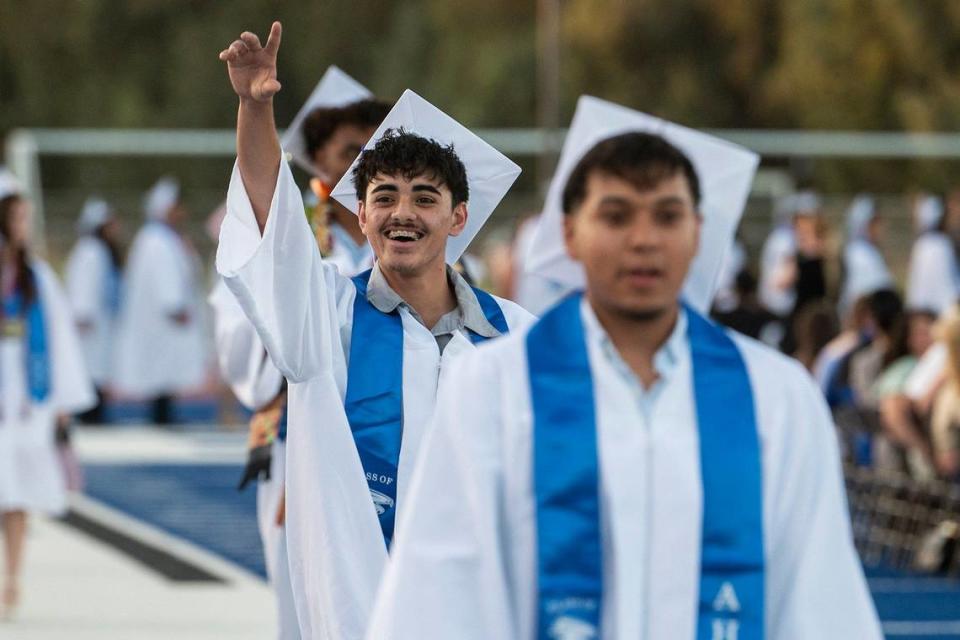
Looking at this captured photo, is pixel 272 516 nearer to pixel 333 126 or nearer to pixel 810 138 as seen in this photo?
pixel 333 126

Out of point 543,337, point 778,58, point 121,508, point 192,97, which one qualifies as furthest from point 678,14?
point 543,337

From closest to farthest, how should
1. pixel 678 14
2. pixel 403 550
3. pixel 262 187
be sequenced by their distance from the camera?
pixel 403 550
pixel 262 187
pixel 678 14

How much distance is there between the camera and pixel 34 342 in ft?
36.9

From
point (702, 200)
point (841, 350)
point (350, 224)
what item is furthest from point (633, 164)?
A: point (841, 350)

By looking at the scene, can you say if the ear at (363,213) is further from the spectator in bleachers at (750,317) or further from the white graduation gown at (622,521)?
the spectator in bleachers at (750,317)

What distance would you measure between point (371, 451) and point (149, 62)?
1697 inches

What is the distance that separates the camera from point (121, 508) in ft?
51.0

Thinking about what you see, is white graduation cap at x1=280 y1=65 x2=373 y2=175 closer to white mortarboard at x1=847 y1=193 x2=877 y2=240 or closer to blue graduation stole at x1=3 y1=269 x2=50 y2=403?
blue graduation stole at x1=3 y1=269 x2=50 y2=403

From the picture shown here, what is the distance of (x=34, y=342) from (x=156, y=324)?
1162cm

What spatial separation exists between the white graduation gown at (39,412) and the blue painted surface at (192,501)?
1.41 m

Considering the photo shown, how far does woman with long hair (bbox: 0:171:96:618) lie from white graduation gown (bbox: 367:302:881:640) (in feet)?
23.8

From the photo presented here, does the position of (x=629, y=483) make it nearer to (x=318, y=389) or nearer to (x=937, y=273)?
(x=318, y=389)

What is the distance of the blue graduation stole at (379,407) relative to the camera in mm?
5223

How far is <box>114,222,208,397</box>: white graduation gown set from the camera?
2247 centimetres
